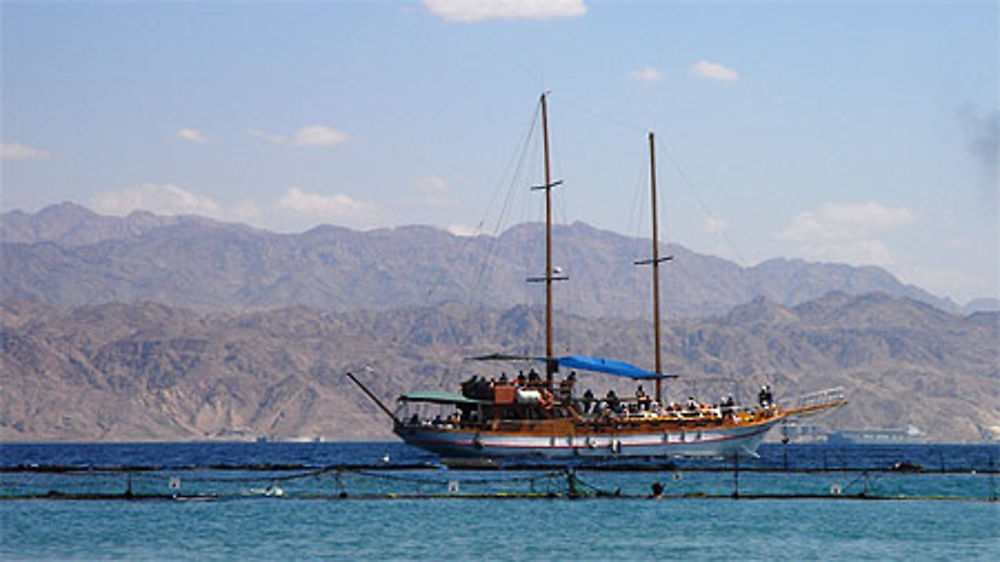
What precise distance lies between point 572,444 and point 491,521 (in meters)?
51.8

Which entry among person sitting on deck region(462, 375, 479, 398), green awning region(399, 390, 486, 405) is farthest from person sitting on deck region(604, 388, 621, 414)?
person sitting on deck region(462, 375, 479, 398)

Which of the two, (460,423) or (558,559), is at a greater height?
(460,423)

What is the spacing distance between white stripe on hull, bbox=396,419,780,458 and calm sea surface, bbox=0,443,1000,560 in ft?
78.8

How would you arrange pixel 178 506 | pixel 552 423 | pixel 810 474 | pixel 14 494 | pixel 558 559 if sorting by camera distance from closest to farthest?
1. pixel 558 559
2. pixel 178 506
3. pixel 14 494
4. pixel 810 474
5. pixel 552 423

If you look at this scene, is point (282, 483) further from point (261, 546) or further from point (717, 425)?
point (717, 425)

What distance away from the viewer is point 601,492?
255ft

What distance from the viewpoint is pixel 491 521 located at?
64.8m

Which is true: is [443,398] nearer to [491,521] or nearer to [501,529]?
[491,521]

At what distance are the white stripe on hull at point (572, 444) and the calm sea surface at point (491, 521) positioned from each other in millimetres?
24012

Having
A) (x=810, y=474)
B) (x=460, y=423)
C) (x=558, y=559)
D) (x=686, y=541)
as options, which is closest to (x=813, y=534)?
(x=686, y=541)

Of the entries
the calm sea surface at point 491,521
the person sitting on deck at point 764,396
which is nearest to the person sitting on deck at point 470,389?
the person sitting on deck at point 764,396

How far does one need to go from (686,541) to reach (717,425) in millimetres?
63988

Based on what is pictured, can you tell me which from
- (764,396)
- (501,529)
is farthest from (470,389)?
(501,529)

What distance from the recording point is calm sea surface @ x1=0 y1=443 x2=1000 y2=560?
5459 centimetres
